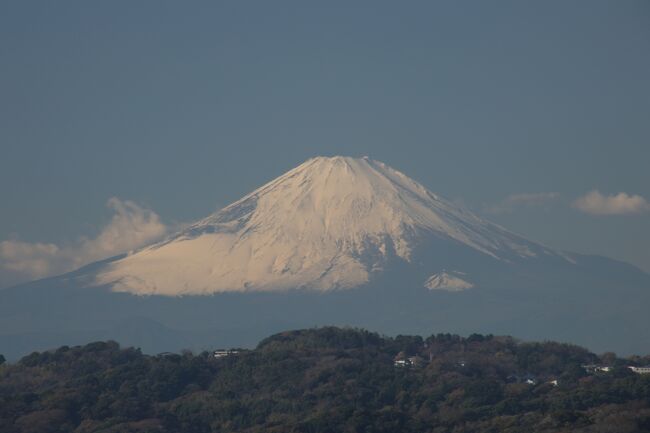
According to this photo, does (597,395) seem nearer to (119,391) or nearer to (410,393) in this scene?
(410,393)

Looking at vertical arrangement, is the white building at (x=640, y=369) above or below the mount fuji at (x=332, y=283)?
below

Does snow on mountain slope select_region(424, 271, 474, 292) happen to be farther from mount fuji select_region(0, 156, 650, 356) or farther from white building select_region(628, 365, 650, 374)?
white building select_region(628, 365, 650, 374)

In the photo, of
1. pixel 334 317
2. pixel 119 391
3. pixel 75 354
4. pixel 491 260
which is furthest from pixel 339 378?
pixel 491 260

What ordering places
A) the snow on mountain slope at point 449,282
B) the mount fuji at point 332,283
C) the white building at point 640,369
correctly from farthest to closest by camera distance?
the snow on mountain slope at point 449,282
the mount fuji at point 332,283
the white building at point 640,369

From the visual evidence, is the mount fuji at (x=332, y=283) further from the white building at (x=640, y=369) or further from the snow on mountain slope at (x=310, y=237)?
the white building at (x=640, y=369)

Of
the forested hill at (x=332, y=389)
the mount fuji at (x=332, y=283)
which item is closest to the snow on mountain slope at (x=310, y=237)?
the mount fuji at (x=332, y=283)

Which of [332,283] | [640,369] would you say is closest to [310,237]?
[332,283]

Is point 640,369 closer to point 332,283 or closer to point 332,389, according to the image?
point 332,389
